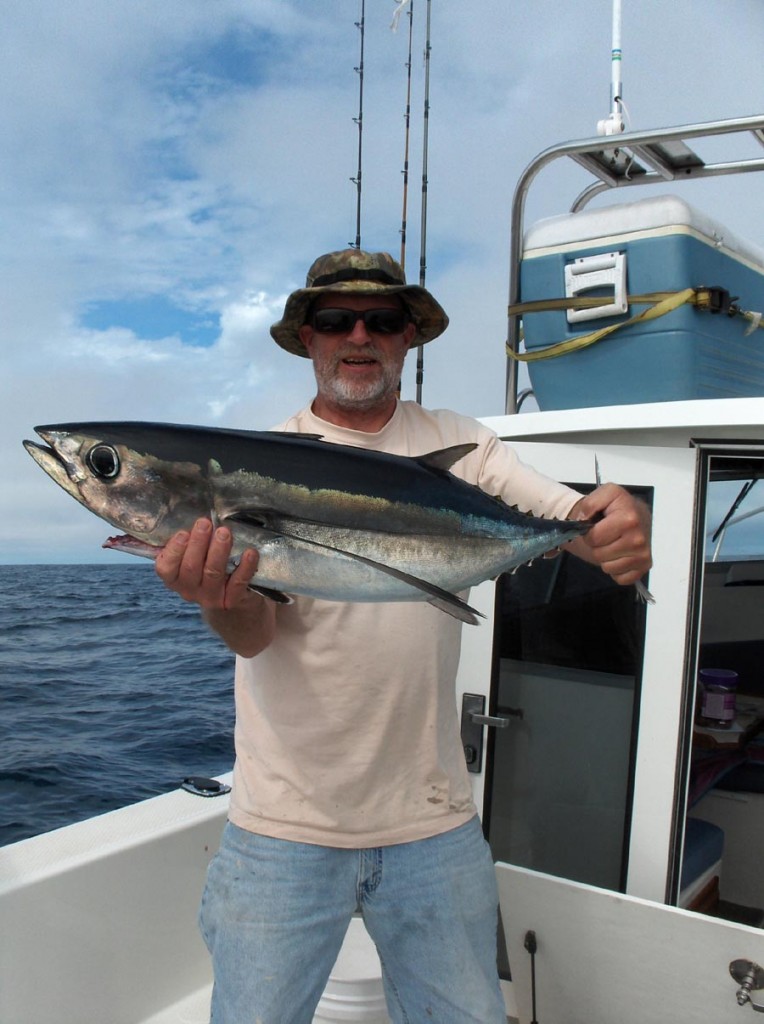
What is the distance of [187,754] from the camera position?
29.0ft

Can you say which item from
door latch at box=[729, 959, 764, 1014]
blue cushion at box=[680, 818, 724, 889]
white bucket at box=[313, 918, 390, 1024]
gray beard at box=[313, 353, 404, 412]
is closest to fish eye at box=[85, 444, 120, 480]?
gray beard at box=[313, 353, 404, 412]

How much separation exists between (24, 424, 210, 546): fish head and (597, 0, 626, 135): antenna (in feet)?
9.61

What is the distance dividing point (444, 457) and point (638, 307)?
1.63 metres

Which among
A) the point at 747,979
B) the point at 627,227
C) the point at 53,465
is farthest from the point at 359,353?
the point at 747,979

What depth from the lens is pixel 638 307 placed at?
3.31 metres

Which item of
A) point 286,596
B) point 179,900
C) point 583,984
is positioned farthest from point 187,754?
point 286,596

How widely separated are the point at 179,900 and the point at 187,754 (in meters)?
5.46

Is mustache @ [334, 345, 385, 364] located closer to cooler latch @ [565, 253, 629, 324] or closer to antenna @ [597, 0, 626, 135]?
cooler latch @ [565, 253, 629, 324]

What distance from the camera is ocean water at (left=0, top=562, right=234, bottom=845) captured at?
7488mm

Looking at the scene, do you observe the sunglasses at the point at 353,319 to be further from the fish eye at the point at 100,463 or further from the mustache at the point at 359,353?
the fish eye at the point at 100,463

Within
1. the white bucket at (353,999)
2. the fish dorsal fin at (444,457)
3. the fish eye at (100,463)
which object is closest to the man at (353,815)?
the fish dorsal fin at (444,457)

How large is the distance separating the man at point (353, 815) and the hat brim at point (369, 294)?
0.02 metres

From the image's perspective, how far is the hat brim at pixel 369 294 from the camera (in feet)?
7.93

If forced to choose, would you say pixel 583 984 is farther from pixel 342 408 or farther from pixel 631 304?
pixel 631 304
